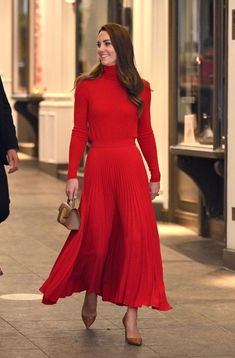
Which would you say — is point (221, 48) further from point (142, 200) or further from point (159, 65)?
point (142, 200)

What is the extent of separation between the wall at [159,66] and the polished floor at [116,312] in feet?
3.99

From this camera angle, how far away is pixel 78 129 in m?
7.79

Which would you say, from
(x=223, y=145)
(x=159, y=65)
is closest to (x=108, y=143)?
(x=223, y=145)

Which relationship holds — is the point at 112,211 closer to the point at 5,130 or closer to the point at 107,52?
the point at 107,52

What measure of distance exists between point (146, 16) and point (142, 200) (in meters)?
6.92

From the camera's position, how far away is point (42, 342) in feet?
25.0

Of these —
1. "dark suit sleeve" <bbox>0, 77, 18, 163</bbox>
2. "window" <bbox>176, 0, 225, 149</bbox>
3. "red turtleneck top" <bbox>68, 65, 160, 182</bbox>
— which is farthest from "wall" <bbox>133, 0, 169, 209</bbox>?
"red turtleneck top" <bbox>68, 65, 160, 182</bbox>

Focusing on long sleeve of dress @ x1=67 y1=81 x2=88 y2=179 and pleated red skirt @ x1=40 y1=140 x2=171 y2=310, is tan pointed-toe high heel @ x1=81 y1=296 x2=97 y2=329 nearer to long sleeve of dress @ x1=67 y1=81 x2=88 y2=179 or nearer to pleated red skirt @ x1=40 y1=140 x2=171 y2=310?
pleated red skirt @ x1=40 y1=140 x2=171 y2=310

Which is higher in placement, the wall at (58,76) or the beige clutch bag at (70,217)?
the wall at (58,76)

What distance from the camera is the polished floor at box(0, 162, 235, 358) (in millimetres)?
7488

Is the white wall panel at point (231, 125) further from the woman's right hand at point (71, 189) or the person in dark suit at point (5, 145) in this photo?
the woman's right hand at point (71, 189)

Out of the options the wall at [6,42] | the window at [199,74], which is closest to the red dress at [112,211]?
the window at [199,74]

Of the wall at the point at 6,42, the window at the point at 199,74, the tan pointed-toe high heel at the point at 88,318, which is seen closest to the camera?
the tan pointed-toe high heel at the point at 88,318

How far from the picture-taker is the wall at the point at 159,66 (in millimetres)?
13969
